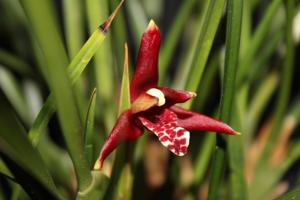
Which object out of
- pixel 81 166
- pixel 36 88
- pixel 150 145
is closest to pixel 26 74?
pixel 36 88

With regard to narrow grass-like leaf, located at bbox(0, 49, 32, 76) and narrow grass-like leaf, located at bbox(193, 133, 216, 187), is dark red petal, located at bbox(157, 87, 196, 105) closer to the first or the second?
narrow grass-like leaf, located at bbox(193, 133, 216, 187)

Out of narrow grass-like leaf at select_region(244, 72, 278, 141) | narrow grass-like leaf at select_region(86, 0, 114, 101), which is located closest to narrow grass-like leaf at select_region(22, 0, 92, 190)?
narrow grass-like leaf at select_region(86, 0, 114, 101)

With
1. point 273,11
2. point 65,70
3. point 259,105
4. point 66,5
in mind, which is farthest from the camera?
point 259,105

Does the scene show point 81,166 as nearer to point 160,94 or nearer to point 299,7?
point 160,94

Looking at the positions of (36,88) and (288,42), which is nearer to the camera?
(288,42)

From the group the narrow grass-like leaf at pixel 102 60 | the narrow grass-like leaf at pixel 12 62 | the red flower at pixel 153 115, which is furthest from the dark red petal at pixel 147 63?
the narrow grass-like leaf at pixel 12 62
